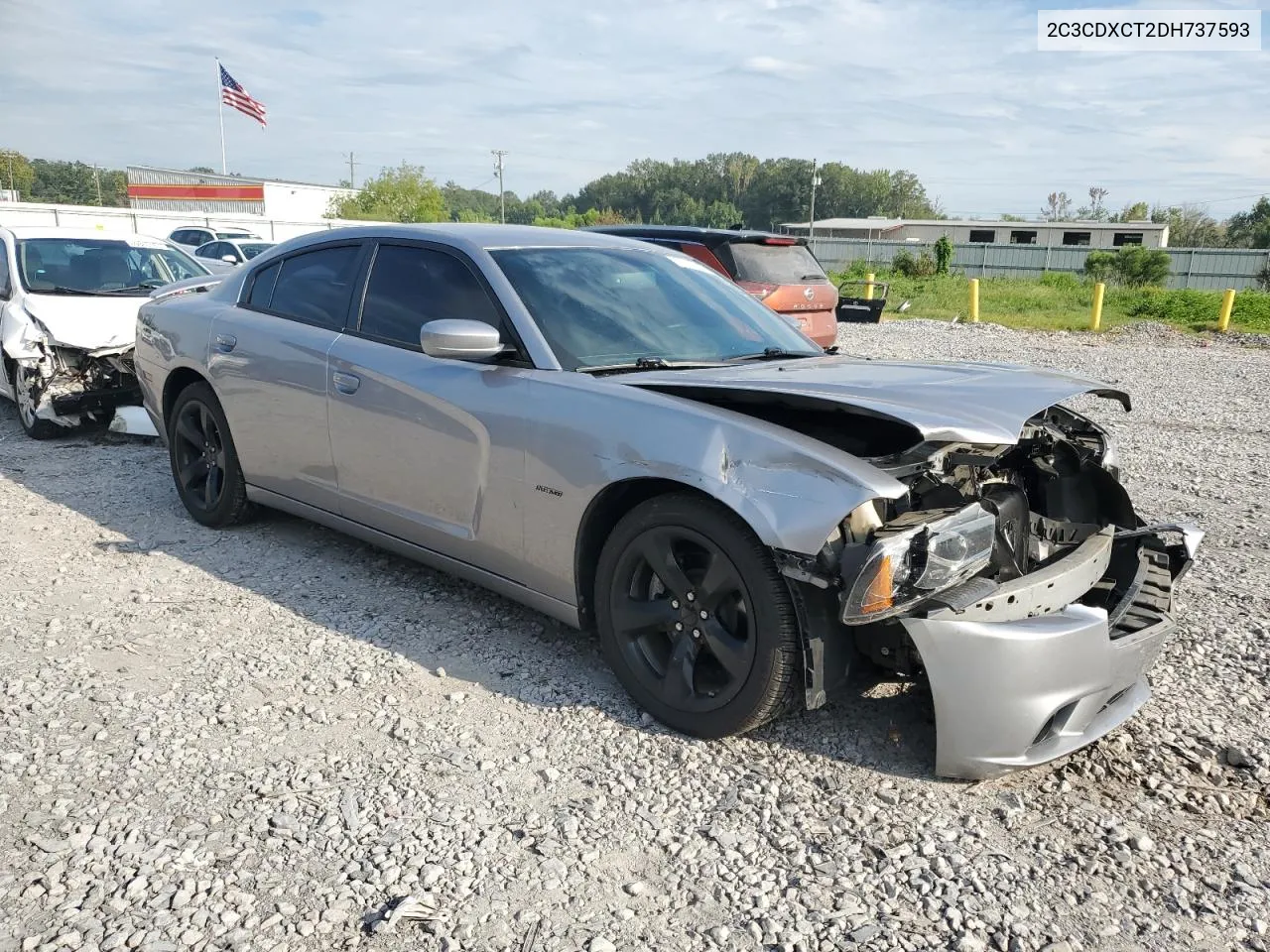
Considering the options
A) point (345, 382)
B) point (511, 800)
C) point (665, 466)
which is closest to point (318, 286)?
point (345, 382)

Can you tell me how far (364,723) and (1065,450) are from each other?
8.95 feet

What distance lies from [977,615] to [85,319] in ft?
23.7

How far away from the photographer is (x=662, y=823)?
274 cm

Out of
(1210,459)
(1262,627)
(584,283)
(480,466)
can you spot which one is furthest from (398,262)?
(1210,459)

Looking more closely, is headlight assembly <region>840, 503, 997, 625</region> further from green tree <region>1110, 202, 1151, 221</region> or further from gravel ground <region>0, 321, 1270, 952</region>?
green tree <region>1110, 202, 1151, 221</region>

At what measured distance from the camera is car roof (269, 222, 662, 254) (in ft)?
13.3

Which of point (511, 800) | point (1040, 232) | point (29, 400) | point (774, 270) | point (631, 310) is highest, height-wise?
point (1040, 232)

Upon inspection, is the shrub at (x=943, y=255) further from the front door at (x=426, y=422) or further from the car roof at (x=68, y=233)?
the front door at (x=426, y=422)

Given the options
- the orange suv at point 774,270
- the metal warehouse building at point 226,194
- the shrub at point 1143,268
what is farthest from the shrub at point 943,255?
the metal warehouse building at point 226,194

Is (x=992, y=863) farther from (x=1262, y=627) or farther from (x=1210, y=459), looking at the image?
(x=1210, y=459)

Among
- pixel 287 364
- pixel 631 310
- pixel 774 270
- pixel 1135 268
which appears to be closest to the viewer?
pixel 631 310

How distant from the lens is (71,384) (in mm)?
7316

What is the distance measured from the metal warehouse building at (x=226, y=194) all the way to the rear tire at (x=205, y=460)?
2235 inches

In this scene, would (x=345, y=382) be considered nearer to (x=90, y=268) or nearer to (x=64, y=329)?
(x=64, y=329)
